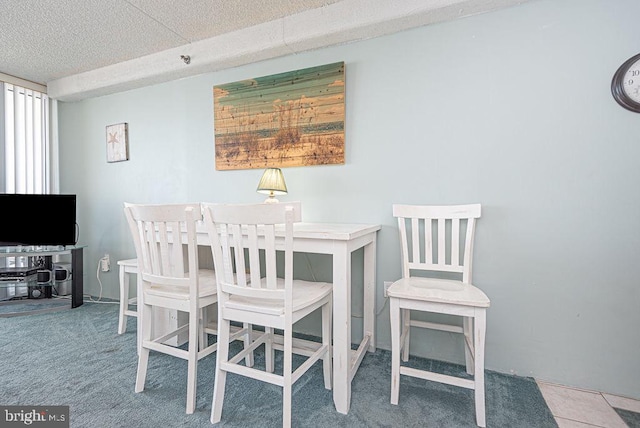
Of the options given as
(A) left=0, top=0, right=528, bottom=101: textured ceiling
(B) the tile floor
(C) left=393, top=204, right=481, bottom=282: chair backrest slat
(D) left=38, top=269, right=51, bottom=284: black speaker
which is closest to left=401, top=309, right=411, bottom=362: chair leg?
(C) left=393, top=204, right=481, bottom=282: chair backrest slat

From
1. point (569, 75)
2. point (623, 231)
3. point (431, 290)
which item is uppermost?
point (569, 75)

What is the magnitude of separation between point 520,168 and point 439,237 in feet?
1.87

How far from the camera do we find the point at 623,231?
148 centimetres

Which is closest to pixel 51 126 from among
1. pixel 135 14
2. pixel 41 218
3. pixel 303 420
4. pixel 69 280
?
pixel 41 218

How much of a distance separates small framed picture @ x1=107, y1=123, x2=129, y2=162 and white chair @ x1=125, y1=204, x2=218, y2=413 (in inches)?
71.2

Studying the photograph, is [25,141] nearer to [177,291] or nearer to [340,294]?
[177,291]

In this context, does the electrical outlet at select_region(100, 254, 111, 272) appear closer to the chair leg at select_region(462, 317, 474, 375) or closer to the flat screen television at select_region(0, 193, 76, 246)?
the flat screen television at select_region(0, 193, 76, 246)

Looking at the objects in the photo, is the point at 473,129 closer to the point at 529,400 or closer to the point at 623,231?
the point at 623,231

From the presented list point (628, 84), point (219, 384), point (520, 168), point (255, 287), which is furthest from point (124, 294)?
point (628, 84)

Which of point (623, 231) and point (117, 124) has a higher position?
point (117, 124)

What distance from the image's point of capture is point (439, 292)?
143cm

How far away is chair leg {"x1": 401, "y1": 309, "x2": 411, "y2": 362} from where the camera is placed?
1739mm

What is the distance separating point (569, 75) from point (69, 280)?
4210 mm

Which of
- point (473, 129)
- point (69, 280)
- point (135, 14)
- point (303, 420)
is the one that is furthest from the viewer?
point (69, 280)
